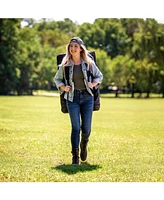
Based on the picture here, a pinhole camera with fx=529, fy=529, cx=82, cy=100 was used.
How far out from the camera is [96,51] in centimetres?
670

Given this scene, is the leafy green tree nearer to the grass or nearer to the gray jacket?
the grass

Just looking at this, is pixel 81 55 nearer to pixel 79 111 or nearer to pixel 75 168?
pixel 79 111

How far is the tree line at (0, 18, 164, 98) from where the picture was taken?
22.3 ft

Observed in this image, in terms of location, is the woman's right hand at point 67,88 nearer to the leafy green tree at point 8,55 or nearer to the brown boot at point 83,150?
the brown boot at point 83,150

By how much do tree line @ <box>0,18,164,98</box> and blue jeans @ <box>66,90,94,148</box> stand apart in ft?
4.12

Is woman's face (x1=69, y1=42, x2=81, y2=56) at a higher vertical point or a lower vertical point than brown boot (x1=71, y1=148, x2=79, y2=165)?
higher

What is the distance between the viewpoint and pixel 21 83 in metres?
7.34

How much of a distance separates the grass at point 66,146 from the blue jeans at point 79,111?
378 mm

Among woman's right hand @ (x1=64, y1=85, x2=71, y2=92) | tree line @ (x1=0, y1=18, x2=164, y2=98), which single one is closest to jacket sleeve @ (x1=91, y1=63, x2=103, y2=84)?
woman's right hand @ (x1=64, y1=85, x2=71, y2=92)

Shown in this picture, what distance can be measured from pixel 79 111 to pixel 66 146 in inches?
25.9

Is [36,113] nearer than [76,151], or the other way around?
[76,151]
